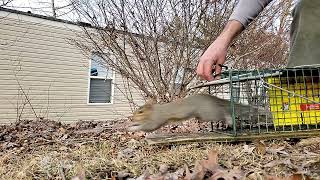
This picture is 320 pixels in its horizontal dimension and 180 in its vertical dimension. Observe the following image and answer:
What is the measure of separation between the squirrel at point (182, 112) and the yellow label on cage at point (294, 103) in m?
0.30

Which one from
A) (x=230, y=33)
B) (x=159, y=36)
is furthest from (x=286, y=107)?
(x=159, y=36)

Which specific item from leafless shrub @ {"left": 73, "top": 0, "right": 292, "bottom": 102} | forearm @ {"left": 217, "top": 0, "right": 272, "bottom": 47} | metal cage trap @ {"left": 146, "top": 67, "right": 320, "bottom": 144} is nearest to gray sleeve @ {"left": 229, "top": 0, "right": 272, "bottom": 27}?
forearm @ {"left": 217, "top": 0, "right": 272, "bottom": 47}

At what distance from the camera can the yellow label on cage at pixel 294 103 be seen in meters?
2.87

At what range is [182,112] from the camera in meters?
2.44

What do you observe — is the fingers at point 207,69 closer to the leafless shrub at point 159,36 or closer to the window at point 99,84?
the leafless shrub at point 159,36

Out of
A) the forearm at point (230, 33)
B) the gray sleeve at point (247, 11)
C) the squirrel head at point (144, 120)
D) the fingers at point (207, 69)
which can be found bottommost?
the squirrel head at point (144, 120)

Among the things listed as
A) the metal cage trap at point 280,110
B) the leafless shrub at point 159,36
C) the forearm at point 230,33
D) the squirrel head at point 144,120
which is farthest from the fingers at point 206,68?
the leafless shrub at point 159,36

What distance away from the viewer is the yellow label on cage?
2869 millimetres

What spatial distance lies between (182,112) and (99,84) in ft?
28.2

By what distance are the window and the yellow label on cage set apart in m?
7.99

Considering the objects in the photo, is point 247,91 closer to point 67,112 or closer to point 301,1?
point 301,1

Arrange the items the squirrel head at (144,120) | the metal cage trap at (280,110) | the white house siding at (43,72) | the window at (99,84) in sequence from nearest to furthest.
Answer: the squirrel head at (144,120) < the metal cage trap at (280,110) < the white house siding at (43,72) < the window at (99,84)

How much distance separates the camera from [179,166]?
6.65ft

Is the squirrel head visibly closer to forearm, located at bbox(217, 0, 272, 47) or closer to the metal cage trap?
the metal cage trap
